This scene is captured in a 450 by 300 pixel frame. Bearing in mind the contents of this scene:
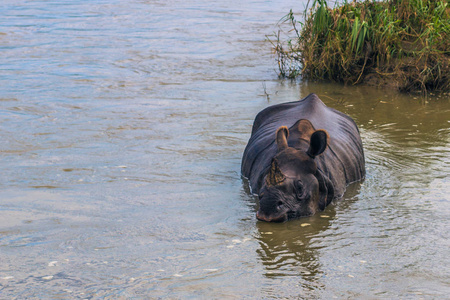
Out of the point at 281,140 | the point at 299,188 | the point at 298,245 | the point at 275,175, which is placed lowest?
the point at 298,245

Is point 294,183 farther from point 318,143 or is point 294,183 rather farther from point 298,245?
point 298,245

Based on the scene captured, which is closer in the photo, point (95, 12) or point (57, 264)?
point (57, 264)

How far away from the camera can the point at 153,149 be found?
8.83 meters

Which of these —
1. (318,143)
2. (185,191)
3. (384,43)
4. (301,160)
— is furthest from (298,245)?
(384,43)

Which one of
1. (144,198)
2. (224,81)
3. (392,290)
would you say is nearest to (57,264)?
(144,198)

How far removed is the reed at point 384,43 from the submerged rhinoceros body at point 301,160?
3688 mm

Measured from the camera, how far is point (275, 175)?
21.0ft

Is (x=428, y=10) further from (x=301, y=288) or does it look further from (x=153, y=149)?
(x=301, y=288)

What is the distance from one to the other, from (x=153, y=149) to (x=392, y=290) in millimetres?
4292

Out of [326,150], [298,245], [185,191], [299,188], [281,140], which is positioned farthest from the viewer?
[185,191]

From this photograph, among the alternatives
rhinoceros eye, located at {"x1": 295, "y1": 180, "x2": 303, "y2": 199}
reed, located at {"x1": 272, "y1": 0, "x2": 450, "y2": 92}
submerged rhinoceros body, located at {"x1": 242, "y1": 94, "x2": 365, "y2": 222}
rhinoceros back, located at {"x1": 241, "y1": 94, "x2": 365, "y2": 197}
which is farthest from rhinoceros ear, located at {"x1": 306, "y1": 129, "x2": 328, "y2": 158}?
reed, located at {"x1": 272, "y1": 0, "x2": 450, "y2": 92}

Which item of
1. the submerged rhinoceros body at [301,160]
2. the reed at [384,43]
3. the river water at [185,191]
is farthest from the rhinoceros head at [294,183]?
the reed at [384,43]

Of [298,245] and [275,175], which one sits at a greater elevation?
[275,175]

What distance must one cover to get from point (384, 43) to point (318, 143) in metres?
5.61
